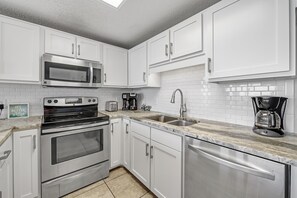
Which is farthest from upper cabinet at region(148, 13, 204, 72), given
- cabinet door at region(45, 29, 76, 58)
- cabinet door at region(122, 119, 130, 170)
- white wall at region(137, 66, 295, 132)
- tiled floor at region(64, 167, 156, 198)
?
tiled floor at region(64, 167, 156, 198)

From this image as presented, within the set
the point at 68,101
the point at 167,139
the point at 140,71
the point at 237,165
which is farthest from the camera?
the point at 140,71

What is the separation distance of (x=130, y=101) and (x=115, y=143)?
952 millimetres

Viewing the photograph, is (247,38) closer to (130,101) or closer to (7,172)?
(130,101)

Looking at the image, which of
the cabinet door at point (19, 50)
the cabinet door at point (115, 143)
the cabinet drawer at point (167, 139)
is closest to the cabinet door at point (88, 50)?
the cabinet door at point (19, 50)

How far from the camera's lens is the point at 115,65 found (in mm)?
2449

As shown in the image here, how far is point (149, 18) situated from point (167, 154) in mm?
1685

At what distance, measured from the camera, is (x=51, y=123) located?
1507 millimetres

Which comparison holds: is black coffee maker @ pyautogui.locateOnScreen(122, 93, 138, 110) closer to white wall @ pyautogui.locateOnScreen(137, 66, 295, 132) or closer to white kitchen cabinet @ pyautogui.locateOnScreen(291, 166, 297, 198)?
white wall @ pyautogui.locateOnScreen(137, 66, 295, 132)

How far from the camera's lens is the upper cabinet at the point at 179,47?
1.43 m

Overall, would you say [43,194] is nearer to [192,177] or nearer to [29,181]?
[29,181]

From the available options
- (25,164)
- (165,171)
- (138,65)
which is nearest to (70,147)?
(25,164)

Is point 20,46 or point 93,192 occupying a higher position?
point 20,46

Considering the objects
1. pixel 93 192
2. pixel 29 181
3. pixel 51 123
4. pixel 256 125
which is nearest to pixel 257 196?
pixel 256 125

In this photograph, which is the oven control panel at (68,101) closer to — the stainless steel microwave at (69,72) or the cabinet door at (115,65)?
the stainless steel microwave at (69,72)
